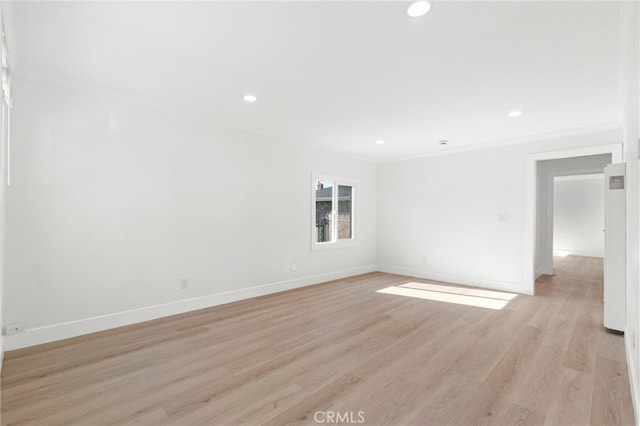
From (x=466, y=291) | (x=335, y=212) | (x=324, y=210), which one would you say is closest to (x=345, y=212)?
(x=335, y=212)

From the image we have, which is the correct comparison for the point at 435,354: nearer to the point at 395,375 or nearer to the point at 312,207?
the point at 395,375

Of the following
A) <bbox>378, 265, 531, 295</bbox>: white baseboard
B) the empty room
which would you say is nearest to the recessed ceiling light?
the empty room

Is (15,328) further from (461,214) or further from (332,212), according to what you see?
(461,214)

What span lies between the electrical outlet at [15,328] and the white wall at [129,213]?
0.15 ft

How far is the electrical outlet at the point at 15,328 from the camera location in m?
2.64

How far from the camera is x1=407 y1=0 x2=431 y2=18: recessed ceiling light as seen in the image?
1.78m

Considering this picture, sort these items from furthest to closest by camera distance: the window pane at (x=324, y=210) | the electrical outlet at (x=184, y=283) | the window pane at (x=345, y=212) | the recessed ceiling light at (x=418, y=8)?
the window pane at (x=345, y=212), the window pane at (x=324, y=210), the electrical outlet at (x=184, y=283), the recessed ceiling light at (x=418, y=8)

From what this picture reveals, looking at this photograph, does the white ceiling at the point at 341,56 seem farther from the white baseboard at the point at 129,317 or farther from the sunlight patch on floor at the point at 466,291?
the sunlight patch on floor at the point at 466,291

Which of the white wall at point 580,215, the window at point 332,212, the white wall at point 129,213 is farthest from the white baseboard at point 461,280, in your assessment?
the white wall at point 580,215

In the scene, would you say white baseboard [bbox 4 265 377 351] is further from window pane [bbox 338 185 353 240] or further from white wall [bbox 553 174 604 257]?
white wall [bbox 553 174 604 257]

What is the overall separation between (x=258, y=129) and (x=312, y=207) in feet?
5.33

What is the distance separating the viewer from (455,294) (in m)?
4.65

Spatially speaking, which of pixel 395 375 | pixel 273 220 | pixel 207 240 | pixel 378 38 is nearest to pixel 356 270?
pixel 273 220

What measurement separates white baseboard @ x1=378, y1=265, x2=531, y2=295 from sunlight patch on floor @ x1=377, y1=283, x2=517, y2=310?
0.17 m
